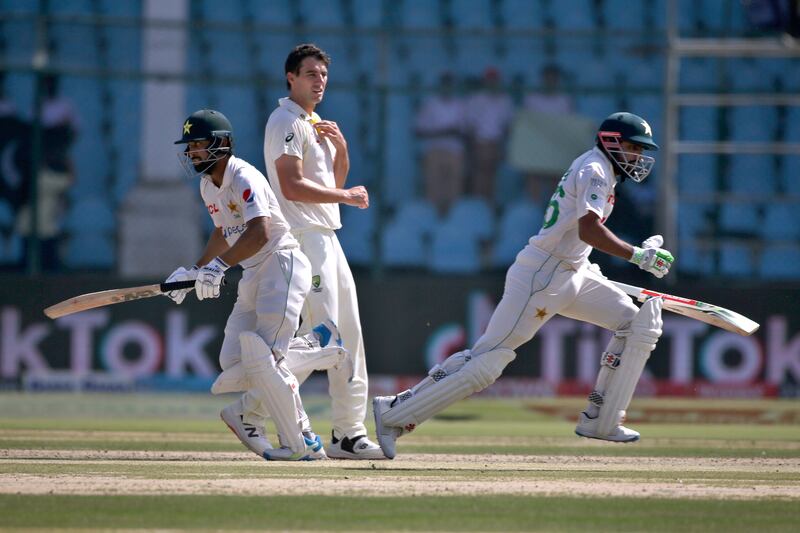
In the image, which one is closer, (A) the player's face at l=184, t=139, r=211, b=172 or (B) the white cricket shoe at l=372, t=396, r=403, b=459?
(A) the player's face at l=184, t=139, r=211, b=172

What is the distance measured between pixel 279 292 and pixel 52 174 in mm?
8408

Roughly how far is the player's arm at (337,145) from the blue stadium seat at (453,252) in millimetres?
7206

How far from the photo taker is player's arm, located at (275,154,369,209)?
696 centimetres

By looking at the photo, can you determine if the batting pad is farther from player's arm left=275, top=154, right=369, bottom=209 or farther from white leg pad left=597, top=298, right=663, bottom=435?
white leg pad left=597, top=298, right=663, bottom=435

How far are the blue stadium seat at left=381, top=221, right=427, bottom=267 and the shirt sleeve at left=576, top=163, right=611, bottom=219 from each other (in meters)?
7.41

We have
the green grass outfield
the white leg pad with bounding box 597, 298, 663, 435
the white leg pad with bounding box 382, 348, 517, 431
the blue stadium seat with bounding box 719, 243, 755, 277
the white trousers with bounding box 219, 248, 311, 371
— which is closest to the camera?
the green grass outfield

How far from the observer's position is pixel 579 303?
291 inches

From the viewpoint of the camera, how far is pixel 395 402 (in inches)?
279

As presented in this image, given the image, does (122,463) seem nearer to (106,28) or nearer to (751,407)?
(751,407)

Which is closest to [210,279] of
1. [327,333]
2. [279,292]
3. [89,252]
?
[279,292]

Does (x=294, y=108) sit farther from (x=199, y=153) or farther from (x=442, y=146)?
(x=442, y=146)

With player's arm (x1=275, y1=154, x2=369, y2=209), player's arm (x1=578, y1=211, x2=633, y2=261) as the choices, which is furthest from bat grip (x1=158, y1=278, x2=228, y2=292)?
player's arm (x1=578, y1=211, x2=633, y2=261)

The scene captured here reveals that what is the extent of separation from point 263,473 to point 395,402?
117 cm

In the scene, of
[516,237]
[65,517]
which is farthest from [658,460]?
[516,237]
